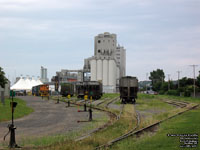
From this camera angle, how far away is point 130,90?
140 ft

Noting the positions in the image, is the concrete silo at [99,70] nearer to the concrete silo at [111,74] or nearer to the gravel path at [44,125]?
the concrete silo at [111,74]

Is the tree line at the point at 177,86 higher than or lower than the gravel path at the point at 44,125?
higher

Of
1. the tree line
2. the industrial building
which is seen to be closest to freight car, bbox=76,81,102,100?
the tree line

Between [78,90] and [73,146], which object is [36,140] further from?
[78,90]

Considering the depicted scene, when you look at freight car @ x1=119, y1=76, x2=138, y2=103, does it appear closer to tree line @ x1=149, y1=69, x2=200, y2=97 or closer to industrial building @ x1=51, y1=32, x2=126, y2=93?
tree line @ x1=149, y1=69, x2=200, y2=97

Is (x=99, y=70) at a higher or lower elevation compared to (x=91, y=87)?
higher

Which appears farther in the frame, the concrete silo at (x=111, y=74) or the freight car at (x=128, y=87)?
the concrete silo at (x=111, y=74)

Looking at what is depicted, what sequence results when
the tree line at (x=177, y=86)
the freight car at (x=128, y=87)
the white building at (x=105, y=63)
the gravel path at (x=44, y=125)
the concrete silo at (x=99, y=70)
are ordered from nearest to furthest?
the gravel path at (x=44, y=125)
the freight car at (x=128, y=87)
the tree line at (x=177, y=86)
the white building at (x=105, y=63)
the concrete silo at (x=99, y=70)

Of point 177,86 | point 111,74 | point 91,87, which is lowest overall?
point 91,87

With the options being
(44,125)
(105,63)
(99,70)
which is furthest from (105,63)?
(44,125)

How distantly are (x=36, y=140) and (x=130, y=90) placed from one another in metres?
30.5

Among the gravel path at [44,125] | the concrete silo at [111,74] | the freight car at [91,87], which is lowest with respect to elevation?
the gravel path at [44,125]

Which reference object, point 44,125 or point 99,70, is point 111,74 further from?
point 44,125

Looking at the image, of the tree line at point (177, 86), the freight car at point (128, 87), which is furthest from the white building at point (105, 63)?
the freight car at point (128, 87)
